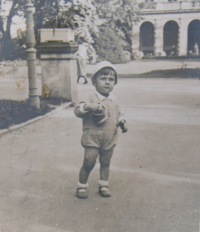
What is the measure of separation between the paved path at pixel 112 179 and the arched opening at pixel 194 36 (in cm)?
123

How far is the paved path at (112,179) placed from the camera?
2.60m

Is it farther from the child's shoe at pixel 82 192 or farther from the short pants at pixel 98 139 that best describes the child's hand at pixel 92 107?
the child's shoe at pixel 82 192

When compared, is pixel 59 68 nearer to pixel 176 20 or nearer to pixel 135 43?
pixel 135 43

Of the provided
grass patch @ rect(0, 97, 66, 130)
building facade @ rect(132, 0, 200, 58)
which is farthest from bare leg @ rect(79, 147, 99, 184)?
grass patch @ rect(0, 97, 66, 130)

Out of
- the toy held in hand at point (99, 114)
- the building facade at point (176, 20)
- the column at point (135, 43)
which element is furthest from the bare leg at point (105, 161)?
the column at point (135, 43)

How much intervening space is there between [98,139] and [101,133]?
60 millimetres

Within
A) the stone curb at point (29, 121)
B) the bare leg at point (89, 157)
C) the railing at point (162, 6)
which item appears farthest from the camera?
the stone curb at point (29, 121)

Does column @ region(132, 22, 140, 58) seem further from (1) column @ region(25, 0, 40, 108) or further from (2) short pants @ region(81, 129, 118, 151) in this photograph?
(2) short pants @ region(81, 129, 118, 151)

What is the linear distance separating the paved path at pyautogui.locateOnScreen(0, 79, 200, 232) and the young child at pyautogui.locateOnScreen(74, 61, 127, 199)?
0.35 m

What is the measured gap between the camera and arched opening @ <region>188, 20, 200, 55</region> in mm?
4189

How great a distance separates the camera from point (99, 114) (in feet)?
8.84

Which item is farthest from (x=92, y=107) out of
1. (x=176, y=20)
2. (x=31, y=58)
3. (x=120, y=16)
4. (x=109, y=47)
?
(x=31, y=58)

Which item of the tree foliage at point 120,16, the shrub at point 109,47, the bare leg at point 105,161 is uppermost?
the tree foliage at point 120,16

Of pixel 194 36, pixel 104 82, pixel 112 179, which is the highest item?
pixel 194 36
